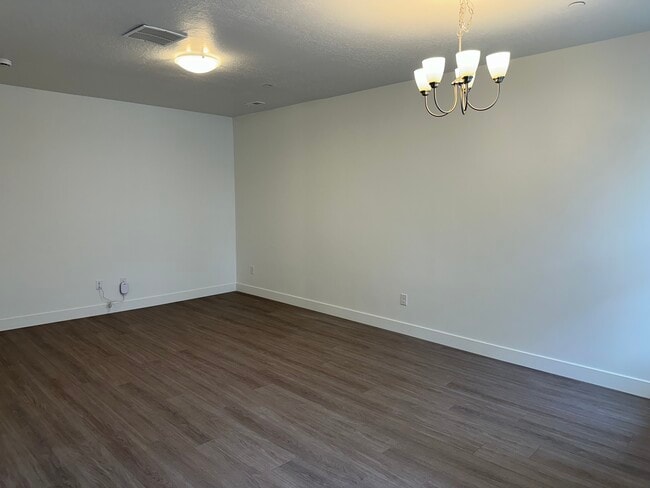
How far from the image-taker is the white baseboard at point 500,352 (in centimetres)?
336

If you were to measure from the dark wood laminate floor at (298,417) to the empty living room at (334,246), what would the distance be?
2cm

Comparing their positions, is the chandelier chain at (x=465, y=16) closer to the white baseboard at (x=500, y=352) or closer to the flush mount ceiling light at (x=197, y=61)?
the flush mount ceiling light at (x=197, y=61)

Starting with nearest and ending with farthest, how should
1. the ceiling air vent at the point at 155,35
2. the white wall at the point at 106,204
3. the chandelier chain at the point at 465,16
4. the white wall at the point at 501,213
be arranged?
the chandelier chain at the point at 465,16 → the ceiling air vent at the point at 155,35 → the white wall at the point at 501,213 → the white wall at the point at 106,204

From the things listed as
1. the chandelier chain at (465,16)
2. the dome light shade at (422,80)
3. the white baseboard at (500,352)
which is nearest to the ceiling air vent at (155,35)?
the dome light shade at (422,80)

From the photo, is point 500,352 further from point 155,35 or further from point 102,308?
point 102,308

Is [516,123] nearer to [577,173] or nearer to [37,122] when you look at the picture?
[577,173]

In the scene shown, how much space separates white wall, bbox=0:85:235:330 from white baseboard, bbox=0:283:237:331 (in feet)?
0.04

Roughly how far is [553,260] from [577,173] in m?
0.72

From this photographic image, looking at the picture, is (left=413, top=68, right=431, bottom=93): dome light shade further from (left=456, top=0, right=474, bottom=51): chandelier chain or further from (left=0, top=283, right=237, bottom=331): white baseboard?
(left=0, top=283, right=237, bottom=331): white baseboard

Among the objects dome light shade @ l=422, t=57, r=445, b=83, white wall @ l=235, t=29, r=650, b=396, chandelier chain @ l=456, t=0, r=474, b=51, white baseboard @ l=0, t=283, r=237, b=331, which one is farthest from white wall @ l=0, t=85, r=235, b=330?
dome light shade @ l=422, t=57, r=445, b=83

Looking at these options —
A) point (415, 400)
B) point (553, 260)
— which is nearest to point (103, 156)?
point (415, 400)

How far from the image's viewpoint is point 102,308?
18.1 ft

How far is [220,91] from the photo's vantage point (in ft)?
16.1

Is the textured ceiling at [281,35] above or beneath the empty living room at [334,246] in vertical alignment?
above
